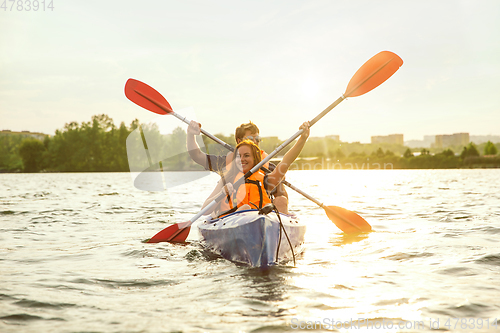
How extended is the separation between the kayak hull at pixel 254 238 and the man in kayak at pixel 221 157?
1.01 m

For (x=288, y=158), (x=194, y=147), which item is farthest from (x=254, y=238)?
(x=194, y=147)

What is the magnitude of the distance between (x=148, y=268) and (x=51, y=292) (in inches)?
48.4

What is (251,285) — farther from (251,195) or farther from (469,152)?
(469,152)

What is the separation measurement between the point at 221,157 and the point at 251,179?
1329 millimetres

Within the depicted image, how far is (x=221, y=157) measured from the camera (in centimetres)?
Answer: 623

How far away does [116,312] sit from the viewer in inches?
124

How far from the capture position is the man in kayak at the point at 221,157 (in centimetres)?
573

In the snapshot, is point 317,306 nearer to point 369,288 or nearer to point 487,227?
point 369,288

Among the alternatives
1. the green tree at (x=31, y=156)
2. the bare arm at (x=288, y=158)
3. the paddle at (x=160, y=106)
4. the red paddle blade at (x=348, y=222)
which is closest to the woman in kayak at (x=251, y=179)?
the bare arm at (x=288, y=158)

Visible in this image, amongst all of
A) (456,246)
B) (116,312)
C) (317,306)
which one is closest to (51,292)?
(116,312)

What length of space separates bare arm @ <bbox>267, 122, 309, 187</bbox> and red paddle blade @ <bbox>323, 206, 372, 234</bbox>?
2.40 meters

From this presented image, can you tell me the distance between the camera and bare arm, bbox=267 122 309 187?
5.04 metres

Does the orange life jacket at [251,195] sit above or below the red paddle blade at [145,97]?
below

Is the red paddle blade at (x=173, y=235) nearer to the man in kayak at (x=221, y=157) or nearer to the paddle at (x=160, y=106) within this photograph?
the man in kayak at (x=221, y=157)
